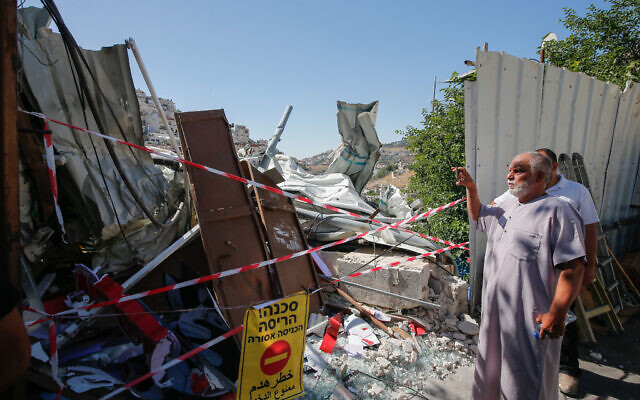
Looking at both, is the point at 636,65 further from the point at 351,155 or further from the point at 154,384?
the point at 154,384

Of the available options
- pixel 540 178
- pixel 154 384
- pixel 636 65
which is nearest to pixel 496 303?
pixel 540 178

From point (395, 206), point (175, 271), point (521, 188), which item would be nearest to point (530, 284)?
point (521, 188)

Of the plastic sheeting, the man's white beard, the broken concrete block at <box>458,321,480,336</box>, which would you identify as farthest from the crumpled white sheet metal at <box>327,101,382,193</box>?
the man's white beard

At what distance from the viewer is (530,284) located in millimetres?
2145

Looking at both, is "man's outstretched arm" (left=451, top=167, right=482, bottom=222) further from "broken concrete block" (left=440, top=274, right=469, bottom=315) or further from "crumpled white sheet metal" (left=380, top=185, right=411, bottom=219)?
"crumpled white sheet metal" (left=380, top=185, right=411, bottom=219)

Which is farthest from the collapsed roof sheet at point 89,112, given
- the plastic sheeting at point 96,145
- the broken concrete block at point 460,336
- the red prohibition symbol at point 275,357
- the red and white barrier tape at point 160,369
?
the broken concrete block at point 460,336

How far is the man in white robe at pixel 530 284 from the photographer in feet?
6.63

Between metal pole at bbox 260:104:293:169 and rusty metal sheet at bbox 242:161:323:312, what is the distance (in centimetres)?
336

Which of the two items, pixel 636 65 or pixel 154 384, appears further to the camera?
pixel 636 65

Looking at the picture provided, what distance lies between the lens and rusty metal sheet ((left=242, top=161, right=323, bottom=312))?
12.3 ft

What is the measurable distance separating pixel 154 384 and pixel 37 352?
3.02ft

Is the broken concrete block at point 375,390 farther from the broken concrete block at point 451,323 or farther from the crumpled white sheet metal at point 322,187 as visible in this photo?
the crumpled white sheet metal at point 322,187

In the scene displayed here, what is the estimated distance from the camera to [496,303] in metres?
2.33

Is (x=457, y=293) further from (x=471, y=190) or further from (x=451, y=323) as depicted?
(x=471, y=190)
